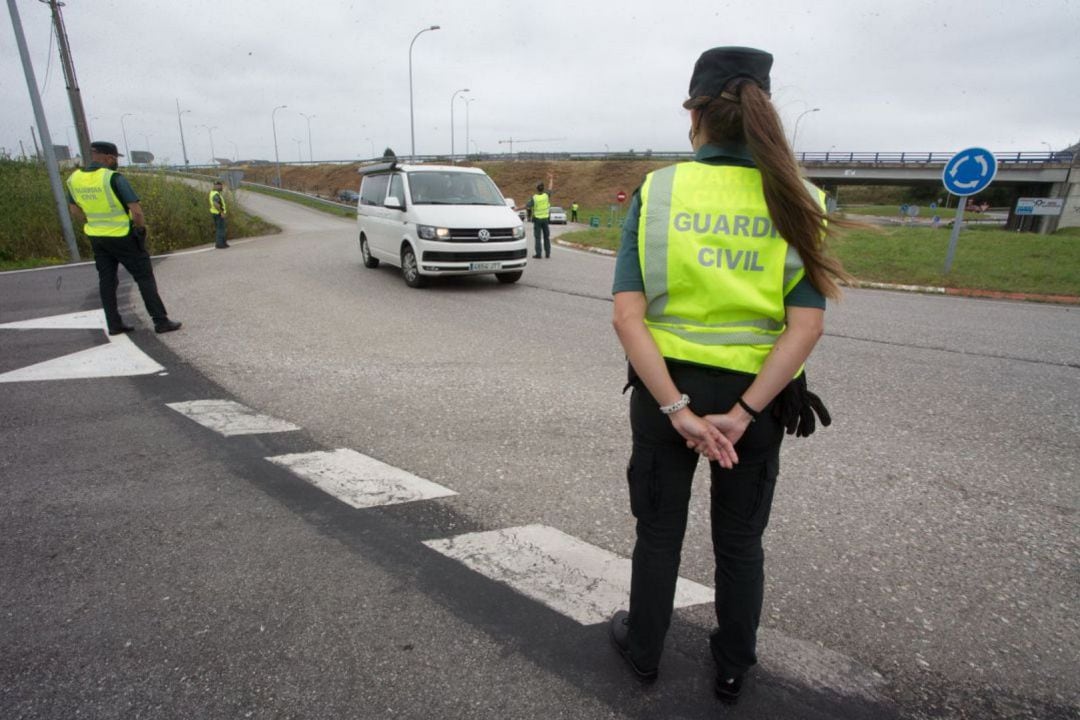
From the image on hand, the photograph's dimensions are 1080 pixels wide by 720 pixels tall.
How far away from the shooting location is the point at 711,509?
1.82 meters

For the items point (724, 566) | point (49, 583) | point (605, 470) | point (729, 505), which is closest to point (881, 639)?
point (724, 566)

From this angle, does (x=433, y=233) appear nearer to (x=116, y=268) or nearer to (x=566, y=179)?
(x=116, y=268)

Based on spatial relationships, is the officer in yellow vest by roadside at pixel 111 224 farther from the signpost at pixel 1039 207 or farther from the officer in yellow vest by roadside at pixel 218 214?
the signpost at pixel 1039 207

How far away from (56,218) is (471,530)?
18118 millimetres

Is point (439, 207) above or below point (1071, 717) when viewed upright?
above

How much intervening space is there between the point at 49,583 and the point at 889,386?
5779mm

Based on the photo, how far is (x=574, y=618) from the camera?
2.25 meters

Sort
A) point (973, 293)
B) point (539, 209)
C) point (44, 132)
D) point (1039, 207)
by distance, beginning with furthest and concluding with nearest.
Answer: point (1039, 207) < point (539, 209) < point (44, 132) < point (973, 293)

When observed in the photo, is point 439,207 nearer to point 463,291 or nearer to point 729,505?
point 463,291

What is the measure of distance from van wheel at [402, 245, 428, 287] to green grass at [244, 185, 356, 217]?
2621 cm

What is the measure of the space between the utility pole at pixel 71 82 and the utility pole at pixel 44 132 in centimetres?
373

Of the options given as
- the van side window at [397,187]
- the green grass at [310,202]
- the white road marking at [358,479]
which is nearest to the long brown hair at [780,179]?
the white road marking at [358,479]

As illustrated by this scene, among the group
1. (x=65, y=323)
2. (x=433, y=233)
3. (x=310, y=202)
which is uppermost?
(x=433, y=233)

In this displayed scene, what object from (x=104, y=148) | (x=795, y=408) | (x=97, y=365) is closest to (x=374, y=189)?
(x=104, y=148)
